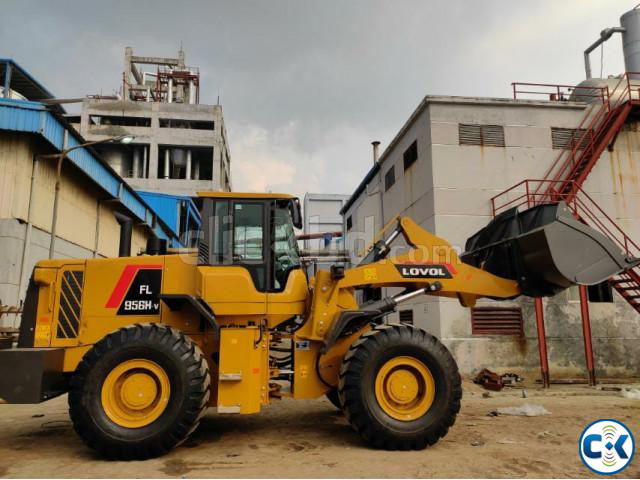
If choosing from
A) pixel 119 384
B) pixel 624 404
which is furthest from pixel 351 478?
pixel 624 404

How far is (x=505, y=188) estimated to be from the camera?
47.2 ft

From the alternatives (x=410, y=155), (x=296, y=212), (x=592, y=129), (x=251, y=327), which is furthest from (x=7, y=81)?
(x=592, y=129)

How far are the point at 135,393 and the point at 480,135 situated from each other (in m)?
12.5

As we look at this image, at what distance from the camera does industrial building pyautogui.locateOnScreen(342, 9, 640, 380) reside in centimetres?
1341

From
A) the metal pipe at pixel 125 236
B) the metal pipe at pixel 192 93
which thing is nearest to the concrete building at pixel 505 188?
the metal pipe at pixel 125 236

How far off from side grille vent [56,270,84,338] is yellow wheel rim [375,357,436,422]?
4.19 metres

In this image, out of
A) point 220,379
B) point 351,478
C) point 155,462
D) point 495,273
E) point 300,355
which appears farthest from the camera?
point 495,273

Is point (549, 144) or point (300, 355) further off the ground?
point (549, 144)

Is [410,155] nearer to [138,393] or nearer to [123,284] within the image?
[123,284]

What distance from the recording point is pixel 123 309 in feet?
21.9

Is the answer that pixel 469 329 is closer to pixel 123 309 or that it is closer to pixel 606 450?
pixel 606 450

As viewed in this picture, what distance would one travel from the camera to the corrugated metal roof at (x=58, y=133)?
14916mm

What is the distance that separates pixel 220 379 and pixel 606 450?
469 centimetres

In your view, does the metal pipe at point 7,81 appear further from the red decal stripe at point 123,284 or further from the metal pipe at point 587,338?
the metal pipe at point 587,338
